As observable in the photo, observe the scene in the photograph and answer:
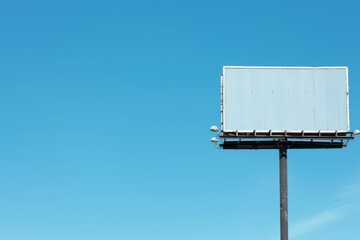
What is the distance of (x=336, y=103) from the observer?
86.2 metres

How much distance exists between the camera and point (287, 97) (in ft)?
283

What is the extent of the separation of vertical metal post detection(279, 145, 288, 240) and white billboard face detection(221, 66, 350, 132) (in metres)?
2.04

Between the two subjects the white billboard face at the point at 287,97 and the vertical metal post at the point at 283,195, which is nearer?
the vertical metal post at the point at 283,195

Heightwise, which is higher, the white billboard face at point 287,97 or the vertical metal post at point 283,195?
the white billboard face at point 287,97

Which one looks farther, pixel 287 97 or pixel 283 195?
pixel 287 97

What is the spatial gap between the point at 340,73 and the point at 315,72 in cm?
195

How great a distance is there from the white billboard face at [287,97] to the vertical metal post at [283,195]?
2038 mm

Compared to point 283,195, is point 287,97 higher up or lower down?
higher up

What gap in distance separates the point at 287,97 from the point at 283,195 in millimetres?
7787

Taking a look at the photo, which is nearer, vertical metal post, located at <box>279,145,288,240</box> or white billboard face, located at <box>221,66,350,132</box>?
vertical metal post, located at <box>279,145,288,240</box>

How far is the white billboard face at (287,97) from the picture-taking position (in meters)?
85.6

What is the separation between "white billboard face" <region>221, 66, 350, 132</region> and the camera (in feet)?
281

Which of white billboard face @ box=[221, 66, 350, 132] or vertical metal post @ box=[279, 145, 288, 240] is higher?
white billboard face @ box=[221, 66, 350, 132]

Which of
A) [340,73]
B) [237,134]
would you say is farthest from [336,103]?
[237,134]
